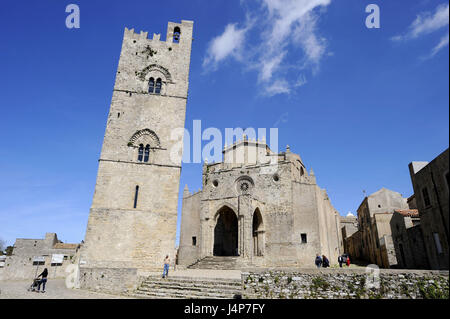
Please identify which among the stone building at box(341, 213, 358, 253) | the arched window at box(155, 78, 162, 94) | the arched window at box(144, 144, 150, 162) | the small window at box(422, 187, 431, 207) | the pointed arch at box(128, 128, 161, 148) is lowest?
the small window at box(422, 187, 431, 207)

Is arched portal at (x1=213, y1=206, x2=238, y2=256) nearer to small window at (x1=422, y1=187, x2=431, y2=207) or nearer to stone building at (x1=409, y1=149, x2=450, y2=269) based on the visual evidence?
stone building at (x1=409, y1=149, x2=450, y2=269)

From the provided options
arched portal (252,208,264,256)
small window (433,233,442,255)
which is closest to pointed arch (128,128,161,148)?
arched portal (252,208,264,256)

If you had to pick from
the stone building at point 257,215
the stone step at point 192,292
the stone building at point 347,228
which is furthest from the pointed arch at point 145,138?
the stone building at point 347,228

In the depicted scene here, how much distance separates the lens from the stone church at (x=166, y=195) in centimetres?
1656

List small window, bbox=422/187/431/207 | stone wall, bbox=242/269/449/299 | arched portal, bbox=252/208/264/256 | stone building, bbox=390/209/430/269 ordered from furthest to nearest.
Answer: arched portal, bbox=252/208/264/256 < stone building, bbox=390/209/430/269 < small window, bbox=422/187/431/207 < stone wall, bbox=242/269/449/299

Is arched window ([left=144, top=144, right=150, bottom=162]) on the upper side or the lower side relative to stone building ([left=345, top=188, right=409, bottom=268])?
upper

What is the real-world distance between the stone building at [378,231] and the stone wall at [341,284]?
1179 centimetres

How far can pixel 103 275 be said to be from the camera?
12.7 m

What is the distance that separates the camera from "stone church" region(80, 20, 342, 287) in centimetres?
1656

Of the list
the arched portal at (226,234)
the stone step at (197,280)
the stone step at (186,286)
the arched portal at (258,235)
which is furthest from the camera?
the arched portal at (226,234)

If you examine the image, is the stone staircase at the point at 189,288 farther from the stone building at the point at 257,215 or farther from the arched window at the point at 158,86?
the arched window at the point at 158,86

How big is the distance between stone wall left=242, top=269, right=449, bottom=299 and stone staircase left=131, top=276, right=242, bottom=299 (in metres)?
0.79

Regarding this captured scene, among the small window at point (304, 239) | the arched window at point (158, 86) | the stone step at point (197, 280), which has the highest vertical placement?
the arched window at point (158, 86)
